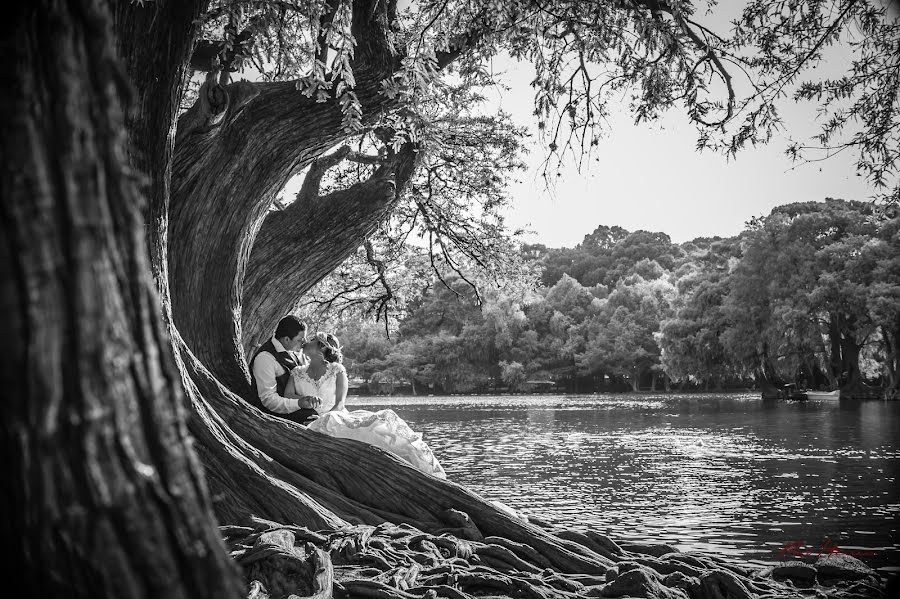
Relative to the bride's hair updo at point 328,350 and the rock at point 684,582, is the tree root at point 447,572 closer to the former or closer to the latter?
the rock at point 684,582

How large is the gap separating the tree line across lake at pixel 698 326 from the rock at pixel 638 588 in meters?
5.65

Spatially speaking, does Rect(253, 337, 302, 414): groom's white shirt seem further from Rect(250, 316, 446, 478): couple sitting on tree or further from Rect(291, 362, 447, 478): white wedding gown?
Rect(291, 362, 447, 478): white wedding gown

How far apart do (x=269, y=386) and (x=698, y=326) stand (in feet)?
182

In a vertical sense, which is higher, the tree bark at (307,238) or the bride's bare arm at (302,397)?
the tree bark at (307,238)

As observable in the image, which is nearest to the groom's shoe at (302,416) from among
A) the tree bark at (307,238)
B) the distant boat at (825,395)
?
the tree bark at (307,238)

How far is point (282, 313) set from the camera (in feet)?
33.9

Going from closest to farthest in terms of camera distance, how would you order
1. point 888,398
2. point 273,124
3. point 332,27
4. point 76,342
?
point 76,342 < point 332,27 < point 273,124 < point 888,398

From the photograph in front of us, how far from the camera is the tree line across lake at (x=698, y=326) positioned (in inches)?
1752

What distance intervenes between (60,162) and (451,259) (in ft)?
49.7

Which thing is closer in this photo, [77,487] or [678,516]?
[77,487]

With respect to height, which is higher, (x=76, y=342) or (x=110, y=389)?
(x=76, y=342)

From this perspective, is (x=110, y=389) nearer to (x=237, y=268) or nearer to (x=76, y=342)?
(x=76, y=342)

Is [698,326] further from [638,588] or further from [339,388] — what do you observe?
[638,588]

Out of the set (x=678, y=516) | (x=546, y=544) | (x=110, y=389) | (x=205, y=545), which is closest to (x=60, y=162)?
(x=110, y=389)
